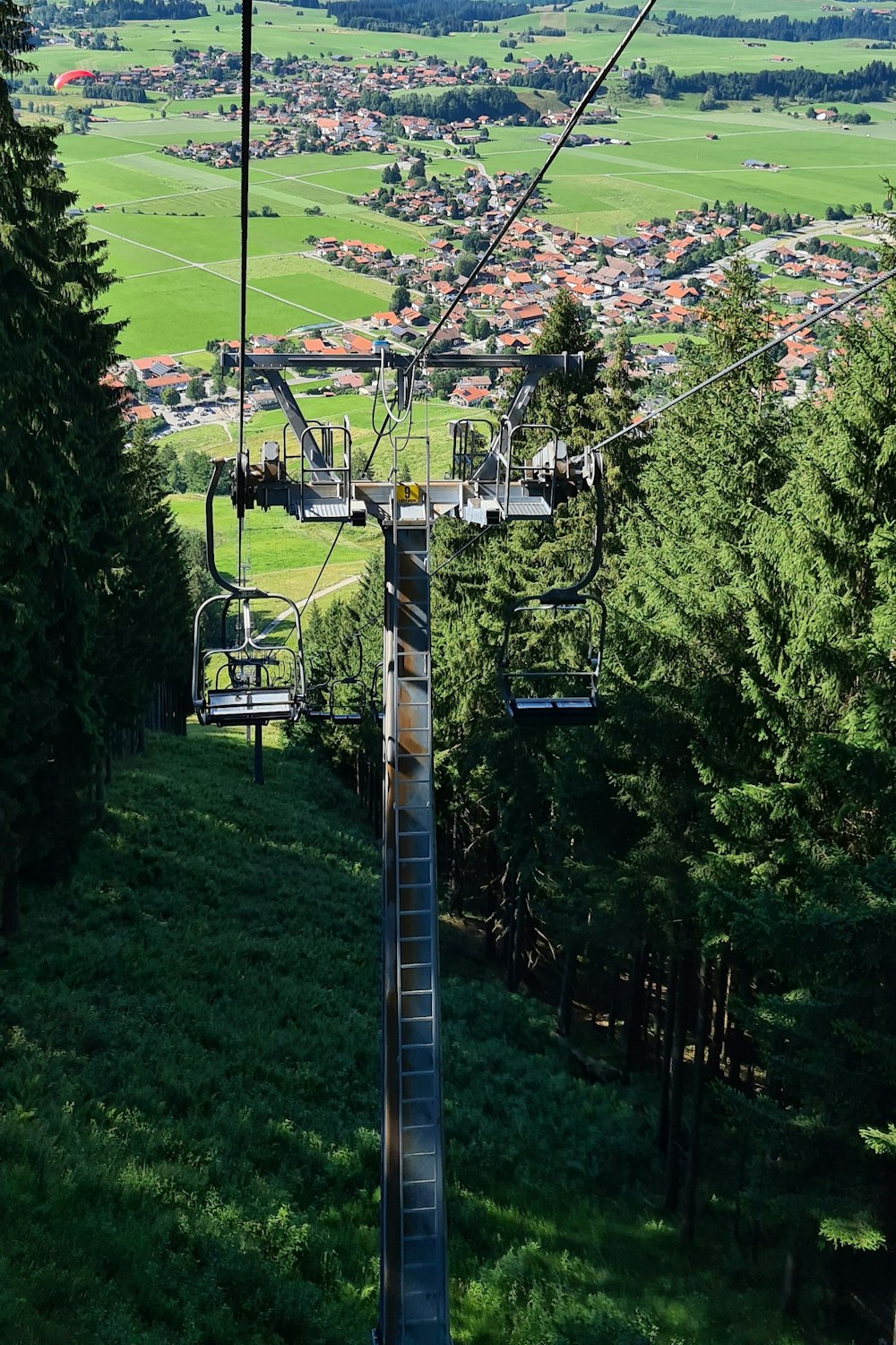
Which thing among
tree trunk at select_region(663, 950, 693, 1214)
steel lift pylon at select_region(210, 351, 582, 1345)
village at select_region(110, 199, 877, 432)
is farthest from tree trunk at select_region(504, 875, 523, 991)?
village at select_region(110, 199, 877, 432)

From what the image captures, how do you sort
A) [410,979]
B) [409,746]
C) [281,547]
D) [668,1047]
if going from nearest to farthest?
[410,979] < [409,746] < [668,1047] < [281,547]

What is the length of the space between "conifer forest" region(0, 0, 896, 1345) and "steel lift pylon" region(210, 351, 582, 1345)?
0.51m

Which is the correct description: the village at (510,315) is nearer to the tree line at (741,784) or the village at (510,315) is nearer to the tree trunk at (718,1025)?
the tree line at (741,784)

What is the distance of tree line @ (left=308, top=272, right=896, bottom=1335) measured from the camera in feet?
42.1

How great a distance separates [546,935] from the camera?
96.2 ft

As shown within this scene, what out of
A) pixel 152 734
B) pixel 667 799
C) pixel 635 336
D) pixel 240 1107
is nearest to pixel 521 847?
pixel 667 799

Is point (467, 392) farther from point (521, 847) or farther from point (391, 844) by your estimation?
point (391, 844)

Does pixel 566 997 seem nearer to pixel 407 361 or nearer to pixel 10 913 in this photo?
pixel 10 913

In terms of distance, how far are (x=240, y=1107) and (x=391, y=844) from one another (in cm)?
709

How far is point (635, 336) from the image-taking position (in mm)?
156125

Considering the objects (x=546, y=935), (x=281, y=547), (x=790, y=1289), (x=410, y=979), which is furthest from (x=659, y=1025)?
(x=281, y=547)

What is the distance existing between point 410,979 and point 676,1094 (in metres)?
9.87

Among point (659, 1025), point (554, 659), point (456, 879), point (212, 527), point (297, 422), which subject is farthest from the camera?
point (456, 879)

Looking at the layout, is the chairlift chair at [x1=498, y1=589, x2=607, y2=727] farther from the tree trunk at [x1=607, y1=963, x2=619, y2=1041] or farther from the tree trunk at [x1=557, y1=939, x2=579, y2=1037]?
the tree trunk at [x1=607, y1=963, x2=619, y2=1041]
